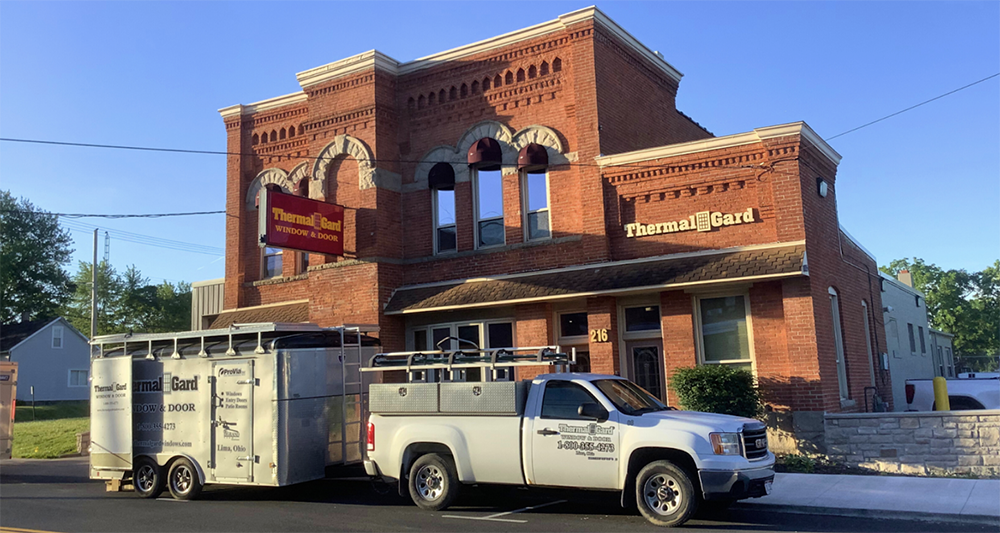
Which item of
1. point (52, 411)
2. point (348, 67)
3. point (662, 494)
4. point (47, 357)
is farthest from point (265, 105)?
point (47, 357)

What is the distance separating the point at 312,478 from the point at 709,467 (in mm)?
6373

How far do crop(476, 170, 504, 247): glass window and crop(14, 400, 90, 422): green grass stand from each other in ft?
107

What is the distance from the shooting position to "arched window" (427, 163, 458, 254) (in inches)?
765

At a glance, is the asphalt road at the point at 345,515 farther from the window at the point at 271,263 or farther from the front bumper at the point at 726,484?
the window at the point at 271,263

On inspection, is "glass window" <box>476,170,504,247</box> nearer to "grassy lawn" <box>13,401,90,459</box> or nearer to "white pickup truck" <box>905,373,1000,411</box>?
"white pickup truck" <box>905,373,1000,411</box>

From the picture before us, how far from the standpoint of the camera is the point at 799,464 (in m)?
13.6

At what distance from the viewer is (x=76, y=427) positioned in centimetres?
2978

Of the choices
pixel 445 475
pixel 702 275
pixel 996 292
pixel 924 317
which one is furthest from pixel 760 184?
pixel 996 292

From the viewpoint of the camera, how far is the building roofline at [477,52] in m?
18.0

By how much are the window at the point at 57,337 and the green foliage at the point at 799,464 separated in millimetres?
54091

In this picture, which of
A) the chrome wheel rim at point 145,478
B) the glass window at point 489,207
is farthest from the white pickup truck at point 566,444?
the glass window at point 489,207

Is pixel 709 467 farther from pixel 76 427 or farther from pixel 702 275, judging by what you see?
pixel 76 427

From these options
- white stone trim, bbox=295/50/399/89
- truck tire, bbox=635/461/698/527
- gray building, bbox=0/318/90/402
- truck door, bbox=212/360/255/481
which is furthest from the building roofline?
gray building, bbox=0/318/90/402

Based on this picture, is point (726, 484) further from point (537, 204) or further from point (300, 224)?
point (300, 224)
